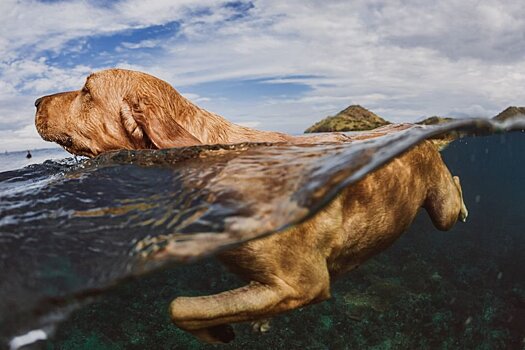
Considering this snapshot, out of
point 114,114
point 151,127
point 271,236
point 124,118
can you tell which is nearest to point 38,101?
point 114,114

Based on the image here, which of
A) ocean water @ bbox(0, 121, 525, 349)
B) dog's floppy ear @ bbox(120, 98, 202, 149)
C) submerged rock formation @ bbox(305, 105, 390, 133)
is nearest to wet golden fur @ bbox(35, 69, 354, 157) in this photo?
dog's floppy ear @ bbox(120, 98, 202, 149)

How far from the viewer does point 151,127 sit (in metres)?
3.29

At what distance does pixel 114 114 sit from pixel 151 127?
0.59m

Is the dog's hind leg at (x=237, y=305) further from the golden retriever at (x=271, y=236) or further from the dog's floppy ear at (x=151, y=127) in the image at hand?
the dog's floppy ear at (x=151, y=127)

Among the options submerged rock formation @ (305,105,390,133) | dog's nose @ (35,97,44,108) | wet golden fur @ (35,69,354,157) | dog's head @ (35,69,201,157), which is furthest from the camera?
submerged rock formation @ (305,105,390,133)

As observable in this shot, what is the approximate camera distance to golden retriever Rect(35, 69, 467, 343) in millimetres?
2732

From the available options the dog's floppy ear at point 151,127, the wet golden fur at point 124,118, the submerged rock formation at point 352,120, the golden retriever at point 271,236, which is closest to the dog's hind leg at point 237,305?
the golden retriever at point 271,236

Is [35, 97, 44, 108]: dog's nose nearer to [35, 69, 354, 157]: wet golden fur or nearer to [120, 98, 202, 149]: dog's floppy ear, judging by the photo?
[35, 69, 354, 157]: wet golden fur

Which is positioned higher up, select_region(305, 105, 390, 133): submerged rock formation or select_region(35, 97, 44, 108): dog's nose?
select_region(305, 105, 390, 133): submerged rock formation

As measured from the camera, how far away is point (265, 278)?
9.11 feet

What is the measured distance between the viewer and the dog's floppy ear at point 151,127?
319cm

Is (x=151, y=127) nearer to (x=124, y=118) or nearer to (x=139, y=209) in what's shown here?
(x=124, y=118)

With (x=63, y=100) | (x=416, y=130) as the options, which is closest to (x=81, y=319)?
(x=63, y=100)

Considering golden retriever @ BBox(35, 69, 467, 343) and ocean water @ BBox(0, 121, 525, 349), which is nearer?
ocean water @ BBox(0, 121, 525, 349)
